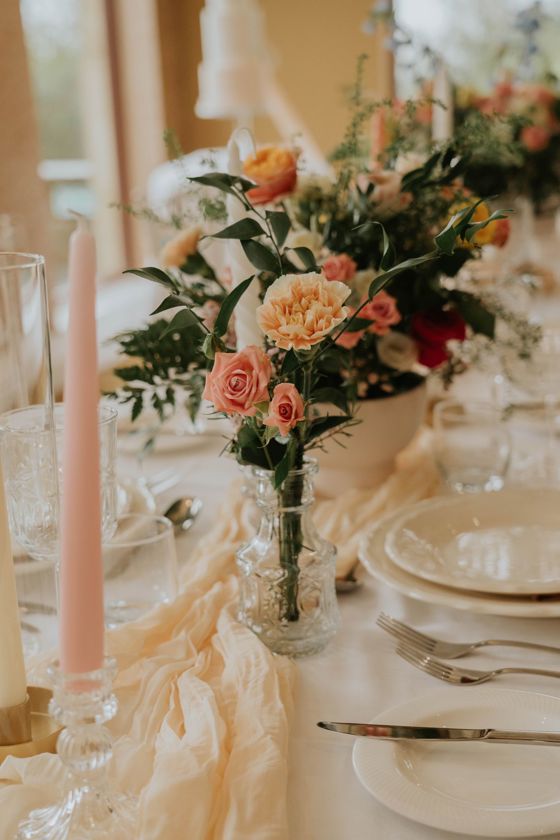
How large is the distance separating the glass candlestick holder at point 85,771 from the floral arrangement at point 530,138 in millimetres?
2296

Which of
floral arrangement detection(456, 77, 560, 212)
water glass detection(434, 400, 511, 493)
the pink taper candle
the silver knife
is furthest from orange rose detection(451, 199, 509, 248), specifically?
floral arrangement detection(456, 77, 560, 212)

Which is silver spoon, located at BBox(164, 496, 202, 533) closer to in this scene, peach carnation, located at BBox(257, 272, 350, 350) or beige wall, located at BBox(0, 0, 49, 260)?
peach carnation, located at BBox(257, 272, 350, 350)

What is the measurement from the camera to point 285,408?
2.24ft

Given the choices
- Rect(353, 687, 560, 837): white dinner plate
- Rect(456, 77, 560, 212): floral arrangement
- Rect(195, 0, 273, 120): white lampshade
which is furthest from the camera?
Rect(195, 0, 273, 120): white lampshade

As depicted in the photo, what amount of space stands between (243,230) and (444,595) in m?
0.38

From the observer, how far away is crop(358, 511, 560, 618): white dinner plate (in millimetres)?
810

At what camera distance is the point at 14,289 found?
27.8 inches

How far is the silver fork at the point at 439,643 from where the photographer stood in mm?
783

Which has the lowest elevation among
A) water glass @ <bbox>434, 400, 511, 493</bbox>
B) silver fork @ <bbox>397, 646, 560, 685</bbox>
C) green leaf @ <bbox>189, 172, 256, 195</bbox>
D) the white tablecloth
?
the white tablecloth

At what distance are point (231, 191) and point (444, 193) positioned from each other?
47 centimetres

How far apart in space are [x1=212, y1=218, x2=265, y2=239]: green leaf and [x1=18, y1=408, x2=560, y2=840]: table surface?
35 cm

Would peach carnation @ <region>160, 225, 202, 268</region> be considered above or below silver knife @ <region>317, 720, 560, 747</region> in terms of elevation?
above

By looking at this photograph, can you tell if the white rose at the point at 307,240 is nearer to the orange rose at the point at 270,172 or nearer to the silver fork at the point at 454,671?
the orange rose at the point at 270,172

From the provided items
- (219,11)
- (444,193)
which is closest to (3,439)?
(444,193)
